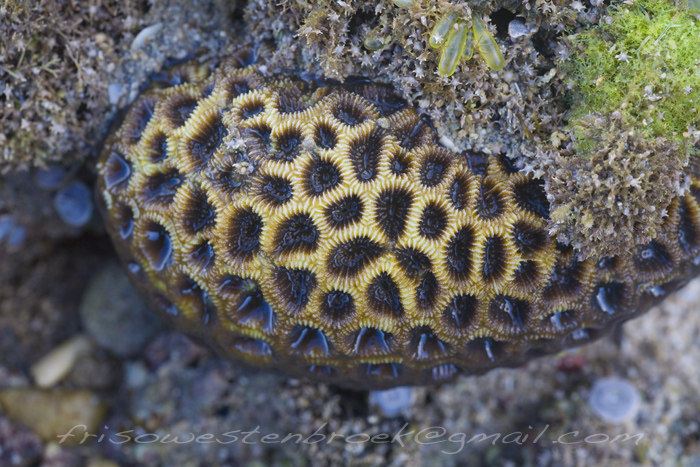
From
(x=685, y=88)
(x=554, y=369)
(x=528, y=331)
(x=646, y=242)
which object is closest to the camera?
(x=685, y=88)

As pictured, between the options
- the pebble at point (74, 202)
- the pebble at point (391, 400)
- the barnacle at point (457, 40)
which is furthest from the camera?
the pebble at point (74, 202)

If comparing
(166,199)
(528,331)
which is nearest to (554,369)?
(528,331)

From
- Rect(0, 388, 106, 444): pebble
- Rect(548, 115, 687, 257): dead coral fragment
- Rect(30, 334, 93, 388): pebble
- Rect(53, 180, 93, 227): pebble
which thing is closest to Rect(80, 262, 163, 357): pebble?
Rect(30, 334, 93, 388): pebble

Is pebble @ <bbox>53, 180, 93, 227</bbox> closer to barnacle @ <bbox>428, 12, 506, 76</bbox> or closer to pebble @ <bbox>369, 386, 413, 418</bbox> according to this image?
pebble @ <bbox>369, 386, 413, 418</bbox>

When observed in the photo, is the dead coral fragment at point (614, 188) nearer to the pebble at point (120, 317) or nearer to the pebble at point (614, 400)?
the pebble at point (614, 400)

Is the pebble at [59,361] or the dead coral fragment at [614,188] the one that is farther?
the pebble at [59,361]

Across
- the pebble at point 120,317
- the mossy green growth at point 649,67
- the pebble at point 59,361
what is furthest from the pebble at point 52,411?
the mossy green growth at point 649,67

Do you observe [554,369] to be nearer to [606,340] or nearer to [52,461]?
[606,340]
